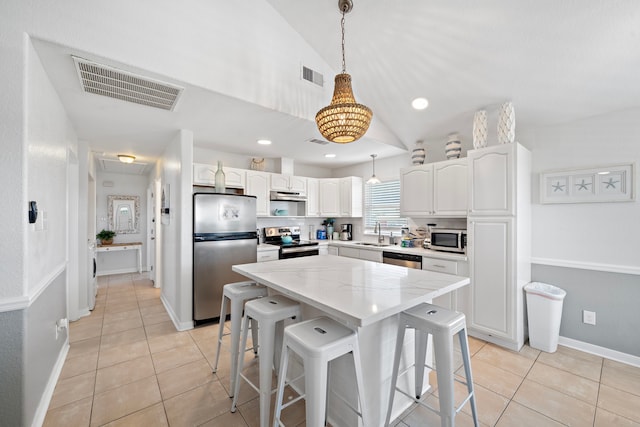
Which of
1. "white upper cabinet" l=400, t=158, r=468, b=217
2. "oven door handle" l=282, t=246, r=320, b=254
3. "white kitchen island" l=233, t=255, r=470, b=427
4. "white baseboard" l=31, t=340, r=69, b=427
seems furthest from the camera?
"oven door handle" l=282, t=246, r=320, b=254

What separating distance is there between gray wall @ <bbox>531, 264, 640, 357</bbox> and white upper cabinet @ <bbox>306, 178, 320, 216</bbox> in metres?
3.39

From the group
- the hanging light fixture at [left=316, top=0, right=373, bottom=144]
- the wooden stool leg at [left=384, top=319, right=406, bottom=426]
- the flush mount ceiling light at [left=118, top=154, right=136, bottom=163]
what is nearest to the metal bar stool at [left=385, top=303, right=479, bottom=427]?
the wooden stool leg at [left=384, top=319, right=406, bottom=426]

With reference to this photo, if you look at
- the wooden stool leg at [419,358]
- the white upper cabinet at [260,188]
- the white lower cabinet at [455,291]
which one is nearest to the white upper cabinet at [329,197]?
the white upper cabinet at [260,188]

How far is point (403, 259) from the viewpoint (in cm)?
364

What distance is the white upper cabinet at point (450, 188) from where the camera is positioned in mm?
3273

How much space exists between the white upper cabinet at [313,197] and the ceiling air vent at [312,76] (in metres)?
2.14

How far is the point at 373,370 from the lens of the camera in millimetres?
1676

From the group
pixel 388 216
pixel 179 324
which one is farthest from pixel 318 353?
pixel 388 216

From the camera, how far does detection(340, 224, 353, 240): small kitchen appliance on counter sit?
17.4ft

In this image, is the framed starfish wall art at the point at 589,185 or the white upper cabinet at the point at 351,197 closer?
the framed starfish wall art at the point at 589,185

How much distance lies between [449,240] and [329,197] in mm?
2385

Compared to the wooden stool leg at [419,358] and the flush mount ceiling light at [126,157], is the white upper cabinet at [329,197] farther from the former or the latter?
the wooden stool leg at [419,358]

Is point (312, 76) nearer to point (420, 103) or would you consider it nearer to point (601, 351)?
point (420, 103)

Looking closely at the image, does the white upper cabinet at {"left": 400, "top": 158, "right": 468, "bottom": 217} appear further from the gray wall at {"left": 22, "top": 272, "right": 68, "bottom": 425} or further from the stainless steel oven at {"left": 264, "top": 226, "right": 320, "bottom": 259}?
the gray wall at {"left": 22, "top": 272, "right": 68, "bottom": 425}
